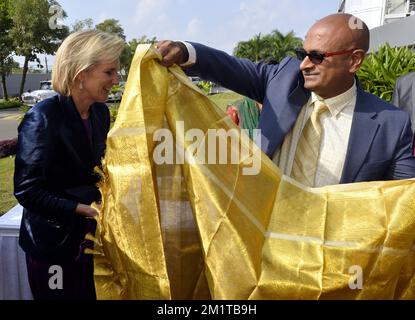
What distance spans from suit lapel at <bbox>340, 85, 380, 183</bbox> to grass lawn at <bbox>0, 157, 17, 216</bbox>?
4.42 meters

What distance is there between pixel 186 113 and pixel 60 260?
2.97 ft

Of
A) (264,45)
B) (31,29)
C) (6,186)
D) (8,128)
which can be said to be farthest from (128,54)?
(264,45)

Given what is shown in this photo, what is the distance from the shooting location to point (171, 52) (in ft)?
5.04

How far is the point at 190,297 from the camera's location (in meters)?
1.68

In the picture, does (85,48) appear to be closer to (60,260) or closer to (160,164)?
(160,164)

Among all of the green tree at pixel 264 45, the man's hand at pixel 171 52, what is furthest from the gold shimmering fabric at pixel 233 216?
the green tree at pixel 264 45

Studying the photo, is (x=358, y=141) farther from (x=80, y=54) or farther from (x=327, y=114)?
(x=80, y=54)

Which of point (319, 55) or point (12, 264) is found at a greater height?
point (319, 55)

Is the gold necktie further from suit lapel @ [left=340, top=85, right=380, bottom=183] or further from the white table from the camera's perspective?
the white table

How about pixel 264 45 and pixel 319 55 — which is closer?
pixel 319 55

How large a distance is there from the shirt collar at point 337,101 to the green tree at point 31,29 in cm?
2380

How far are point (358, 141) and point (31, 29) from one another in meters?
25.9
